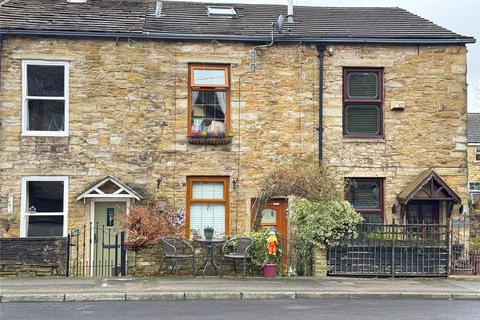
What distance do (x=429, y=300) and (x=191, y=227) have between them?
745 cm

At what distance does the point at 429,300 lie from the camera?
1269 centimetres

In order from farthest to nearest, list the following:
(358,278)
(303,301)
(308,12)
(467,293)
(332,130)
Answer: (308,12), (332,130), (358,278), (467,293), (303,301)

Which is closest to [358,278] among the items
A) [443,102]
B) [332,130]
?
[332,130]

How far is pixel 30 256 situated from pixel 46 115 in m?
4.63

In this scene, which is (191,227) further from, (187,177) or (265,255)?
(265,255)

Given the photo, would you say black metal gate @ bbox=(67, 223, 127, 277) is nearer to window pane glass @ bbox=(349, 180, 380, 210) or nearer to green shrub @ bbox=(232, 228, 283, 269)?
green shrub @ bbox=(232, 228, 283, 269)

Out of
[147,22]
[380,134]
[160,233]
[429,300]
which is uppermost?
[147,22]

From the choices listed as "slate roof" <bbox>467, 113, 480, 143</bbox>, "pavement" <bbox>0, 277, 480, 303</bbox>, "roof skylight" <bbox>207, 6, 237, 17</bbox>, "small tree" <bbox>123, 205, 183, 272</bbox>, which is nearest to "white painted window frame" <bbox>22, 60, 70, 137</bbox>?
"small tree" <bbox>123, 205, 183, 272</bbox>

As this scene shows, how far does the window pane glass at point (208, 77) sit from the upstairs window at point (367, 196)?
15.8ft

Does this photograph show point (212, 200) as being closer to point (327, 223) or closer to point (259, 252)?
point (259, 252)

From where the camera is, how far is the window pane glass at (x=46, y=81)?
17.6 m

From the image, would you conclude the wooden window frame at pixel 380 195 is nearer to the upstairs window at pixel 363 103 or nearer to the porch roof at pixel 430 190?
the porch roof at pixel 430 190

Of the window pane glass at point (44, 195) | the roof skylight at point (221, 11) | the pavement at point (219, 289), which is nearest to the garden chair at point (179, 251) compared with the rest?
the pavement at point (219, 289)

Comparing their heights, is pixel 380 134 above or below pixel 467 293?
above
